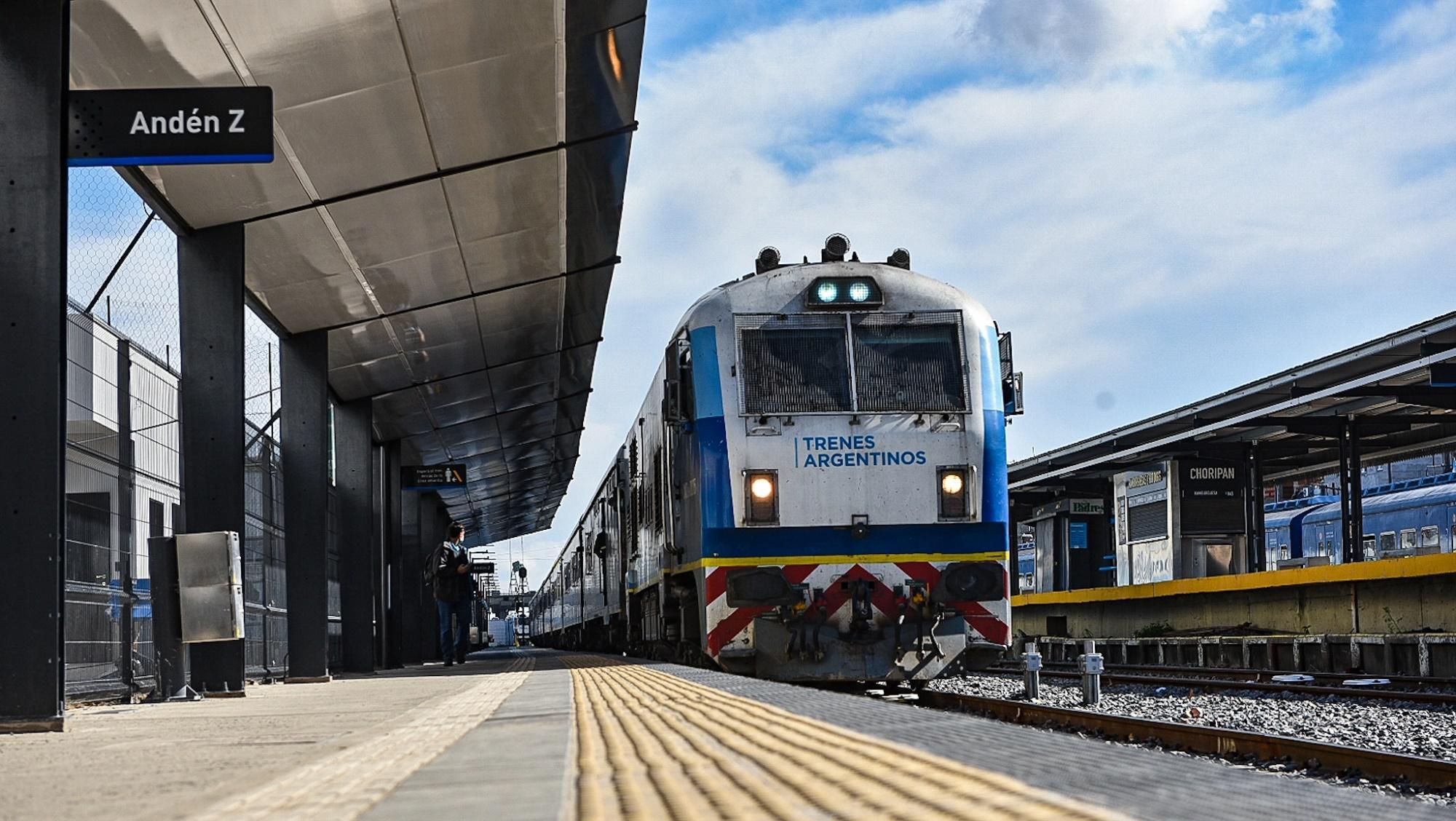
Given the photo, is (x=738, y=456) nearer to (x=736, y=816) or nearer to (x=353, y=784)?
(x=353, y=784)

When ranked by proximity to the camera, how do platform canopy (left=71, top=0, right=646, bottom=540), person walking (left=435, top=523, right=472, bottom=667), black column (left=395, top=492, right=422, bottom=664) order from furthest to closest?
black column (left=395, top=492, right=422, bottom=664) < person walking (left=435, top=523, right=472, bottom=667) < platform canopy (left=71, top=0, right=646, bottom=540)

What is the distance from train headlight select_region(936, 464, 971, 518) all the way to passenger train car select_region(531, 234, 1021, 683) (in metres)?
0.01

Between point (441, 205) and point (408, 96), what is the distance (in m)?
2.71

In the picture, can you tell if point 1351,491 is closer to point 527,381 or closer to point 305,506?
point 527,381

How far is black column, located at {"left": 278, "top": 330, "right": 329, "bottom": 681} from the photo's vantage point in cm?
1533

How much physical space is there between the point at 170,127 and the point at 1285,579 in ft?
48.9

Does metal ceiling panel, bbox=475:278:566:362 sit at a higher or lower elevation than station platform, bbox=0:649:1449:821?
higher

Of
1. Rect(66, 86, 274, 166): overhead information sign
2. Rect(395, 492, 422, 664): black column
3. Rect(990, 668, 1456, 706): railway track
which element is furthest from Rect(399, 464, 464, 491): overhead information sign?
Rect(66, 86, 274, 166): overhead information sign

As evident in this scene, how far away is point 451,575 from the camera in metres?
20.2

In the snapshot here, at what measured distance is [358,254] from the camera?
547 inches

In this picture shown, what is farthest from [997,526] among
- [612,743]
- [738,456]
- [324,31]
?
→ [612,743]

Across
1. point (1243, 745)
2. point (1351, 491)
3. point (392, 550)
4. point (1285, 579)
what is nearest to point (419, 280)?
point (1243, 745)

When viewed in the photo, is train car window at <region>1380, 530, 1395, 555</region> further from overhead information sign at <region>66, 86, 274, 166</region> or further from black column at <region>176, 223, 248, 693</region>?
overhead information sign at <region>66, 86, 274, 166</region>

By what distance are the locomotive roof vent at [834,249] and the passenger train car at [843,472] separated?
0.45 metres
